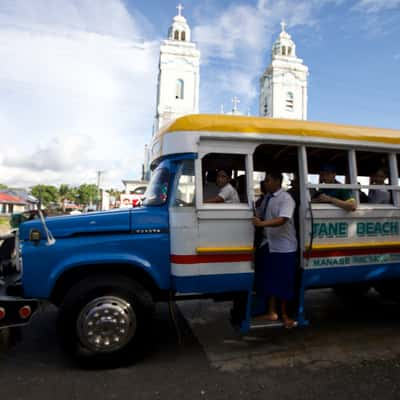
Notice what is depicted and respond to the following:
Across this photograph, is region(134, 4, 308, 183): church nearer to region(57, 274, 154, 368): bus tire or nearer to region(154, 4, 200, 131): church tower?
region(154, 4, 200, 131): church tower

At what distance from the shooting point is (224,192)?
3643mm

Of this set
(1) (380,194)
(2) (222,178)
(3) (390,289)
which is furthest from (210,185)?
(3) (390,289)

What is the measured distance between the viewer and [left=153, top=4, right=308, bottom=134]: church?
50156mm

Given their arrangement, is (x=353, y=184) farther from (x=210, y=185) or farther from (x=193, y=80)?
(x=193, y=80)

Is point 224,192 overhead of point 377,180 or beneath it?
beneath

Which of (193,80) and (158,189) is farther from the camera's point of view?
(193,80)

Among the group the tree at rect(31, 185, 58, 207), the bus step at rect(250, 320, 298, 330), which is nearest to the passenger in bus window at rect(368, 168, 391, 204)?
the bus step at rect(250, 320, 298, 330)

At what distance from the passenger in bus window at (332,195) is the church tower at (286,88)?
166 ft

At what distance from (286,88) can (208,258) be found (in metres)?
55.7

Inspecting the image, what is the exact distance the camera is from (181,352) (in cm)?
378

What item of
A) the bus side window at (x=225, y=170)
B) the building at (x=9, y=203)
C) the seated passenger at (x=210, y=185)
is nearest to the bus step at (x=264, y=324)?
the bus side window at (x=225, y=170)

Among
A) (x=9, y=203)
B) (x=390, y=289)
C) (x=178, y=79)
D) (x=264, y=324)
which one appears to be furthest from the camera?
(x=9, y=203)

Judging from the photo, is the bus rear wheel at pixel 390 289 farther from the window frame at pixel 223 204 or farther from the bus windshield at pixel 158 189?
the bus windshield at pixel 158 189

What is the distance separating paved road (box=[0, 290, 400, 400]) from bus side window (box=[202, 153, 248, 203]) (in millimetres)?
1780
